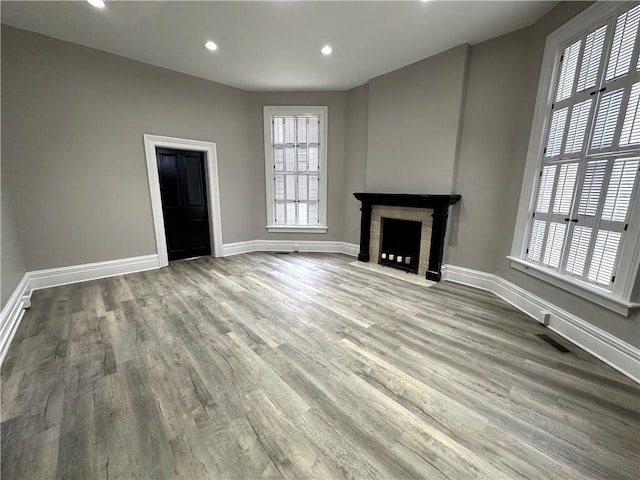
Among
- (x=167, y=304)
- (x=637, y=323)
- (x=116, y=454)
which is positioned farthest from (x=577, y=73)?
(x=167, y=304)

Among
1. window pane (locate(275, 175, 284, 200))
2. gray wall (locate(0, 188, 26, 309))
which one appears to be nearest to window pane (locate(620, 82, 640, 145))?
window pane (locate(275, 175, 284, 200))

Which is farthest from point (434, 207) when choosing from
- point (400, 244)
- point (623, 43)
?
point (623, 43)

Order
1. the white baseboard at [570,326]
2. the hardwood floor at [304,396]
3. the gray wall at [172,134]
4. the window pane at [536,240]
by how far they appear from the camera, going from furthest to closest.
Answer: the gray wall at [172,134]
the window pane at [536,240]
the white baseboard at [570,326]
the hardwood floor at [304,396]

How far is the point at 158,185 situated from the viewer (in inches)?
159

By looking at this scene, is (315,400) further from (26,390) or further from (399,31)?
(399,31)

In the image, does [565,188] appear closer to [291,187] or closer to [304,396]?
[304,396]

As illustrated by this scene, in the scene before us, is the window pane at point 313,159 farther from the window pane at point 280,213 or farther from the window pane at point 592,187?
the window pane at point 592,187

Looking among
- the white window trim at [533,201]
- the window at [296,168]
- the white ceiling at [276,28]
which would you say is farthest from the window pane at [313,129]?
the white window trim at [533,201]

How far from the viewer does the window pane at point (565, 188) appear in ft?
8.00

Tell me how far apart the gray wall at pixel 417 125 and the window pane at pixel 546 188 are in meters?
1.01

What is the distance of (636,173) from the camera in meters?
1.93

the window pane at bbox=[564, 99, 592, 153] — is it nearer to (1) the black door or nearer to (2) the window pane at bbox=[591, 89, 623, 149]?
(2) the window pane at bbox=[591, 89, 623, 149]

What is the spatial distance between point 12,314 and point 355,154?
5.08 metres

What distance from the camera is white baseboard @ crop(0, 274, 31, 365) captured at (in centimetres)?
212
